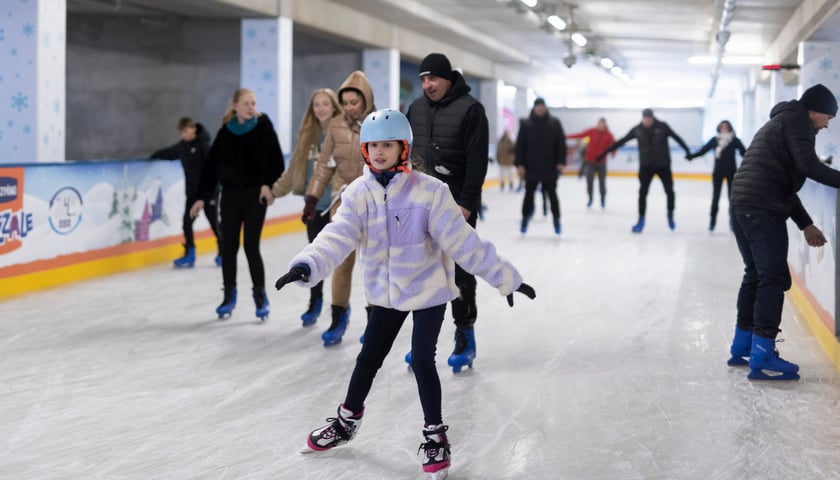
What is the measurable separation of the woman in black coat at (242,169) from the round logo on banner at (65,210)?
2.07 meters

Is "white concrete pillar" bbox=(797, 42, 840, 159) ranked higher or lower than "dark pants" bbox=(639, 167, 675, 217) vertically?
higher

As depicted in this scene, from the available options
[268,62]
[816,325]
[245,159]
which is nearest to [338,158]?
[245,159]

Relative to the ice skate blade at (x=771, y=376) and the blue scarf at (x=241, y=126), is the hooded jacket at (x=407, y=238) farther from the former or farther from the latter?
the blue scarf at (x=241, y=126)

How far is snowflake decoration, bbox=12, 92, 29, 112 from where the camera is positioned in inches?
334

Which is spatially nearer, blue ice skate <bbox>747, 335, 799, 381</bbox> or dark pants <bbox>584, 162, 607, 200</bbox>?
blue ice skate <bbox>747, 335, 799, 381</bbox>

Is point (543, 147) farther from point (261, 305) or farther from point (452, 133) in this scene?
point (452, 133)

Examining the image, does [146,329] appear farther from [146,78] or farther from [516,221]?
[146,78]

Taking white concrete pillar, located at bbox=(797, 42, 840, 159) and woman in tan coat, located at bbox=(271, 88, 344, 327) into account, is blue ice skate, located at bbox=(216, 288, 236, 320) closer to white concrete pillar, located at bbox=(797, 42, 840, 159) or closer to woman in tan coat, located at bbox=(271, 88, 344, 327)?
woman in tan coat, located at bbox=(271, 88, 344, 327)

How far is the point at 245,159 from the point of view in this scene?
5.82m

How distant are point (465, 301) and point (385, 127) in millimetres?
1801

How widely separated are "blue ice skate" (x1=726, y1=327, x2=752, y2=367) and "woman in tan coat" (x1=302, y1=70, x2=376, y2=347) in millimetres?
1940

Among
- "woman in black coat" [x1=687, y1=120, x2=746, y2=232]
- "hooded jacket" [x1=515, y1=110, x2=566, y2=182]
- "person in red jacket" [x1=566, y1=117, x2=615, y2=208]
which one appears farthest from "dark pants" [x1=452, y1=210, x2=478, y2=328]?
"person in red jacket" [x1=566, y1=117, x2=615, y2=208]

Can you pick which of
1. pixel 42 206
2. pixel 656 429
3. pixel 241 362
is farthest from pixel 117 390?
pixel 42 206

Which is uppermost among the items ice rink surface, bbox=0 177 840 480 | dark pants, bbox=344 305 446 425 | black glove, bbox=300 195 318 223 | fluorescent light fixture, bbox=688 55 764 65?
fluorescent light fixture, bbox=688 55 764 65
